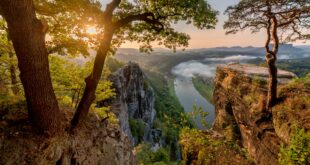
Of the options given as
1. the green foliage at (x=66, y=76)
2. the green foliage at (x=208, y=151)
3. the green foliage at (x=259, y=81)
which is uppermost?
the green foliage at (x=66, y=76)

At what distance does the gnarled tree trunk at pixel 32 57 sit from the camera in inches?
211

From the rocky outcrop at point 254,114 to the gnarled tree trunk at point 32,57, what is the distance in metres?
9.42

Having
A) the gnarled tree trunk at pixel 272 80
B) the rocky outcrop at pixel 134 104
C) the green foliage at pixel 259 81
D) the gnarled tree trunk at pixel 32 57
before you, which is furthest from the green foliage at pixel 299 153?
the rocky outcrop at pixel 134 104

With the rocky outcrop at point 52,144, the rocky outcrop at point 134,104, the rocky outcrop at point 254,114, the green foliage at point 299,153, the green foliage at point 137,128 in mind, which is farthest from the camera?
the green foliage at point 137,128

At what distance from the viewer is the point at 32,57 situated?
5.73 meters

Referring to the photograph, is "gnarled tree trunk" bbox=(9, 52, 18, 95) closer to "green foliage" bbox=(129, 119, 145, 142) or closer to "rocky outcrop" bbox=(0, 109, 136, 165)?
"rocky outcrop" bbox=(0, 109, 136, 165)

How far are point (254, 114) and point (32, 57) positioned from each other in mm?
12327

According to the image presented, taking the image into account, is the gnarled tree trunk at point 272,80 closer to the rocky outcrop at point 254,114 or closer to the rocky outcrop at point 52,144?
the rocky outcrop at point 254,114

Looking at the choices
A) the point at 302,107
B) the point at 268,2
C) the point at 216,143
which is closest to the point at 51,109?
the point at 216,143

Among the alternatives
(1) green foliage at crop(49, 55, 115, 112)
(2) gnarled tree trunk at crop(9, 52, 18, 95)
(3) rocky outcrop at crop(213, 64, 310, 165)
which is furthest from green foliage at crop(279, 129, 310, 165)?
(2) gnarled tree trunk at crop(9, 52, 18, 95)

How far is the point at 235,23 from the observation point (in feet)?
42.6

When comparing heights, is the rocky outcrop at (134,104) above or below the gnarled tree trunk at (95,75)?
below

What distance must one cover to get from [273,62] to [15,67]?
13192 millimetres

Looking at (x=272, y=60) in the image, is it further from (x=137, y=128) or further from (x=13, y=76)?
(x=137, y=128)
